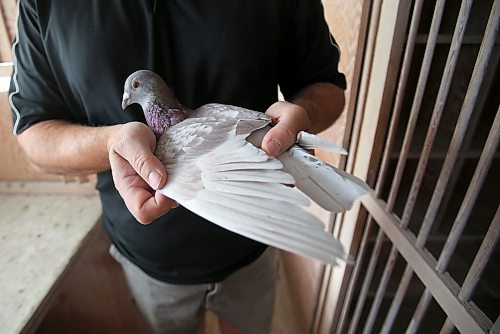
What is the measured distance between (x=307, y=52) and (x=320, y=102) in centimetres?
12

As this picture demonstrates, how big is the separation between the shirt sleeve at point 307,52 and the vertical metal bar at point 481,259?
1.40 ft

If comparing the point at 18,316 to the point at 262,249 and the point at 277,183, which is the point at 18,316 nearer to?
the point at 262,249

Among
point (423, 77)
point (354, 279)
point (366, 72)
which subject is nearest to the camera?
point (423, 77)

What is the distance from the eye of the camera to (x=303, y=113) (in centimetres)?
58

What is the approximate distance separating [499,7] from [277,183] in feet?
1.23

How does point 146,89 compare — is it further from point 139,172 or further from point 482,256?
point 482,256

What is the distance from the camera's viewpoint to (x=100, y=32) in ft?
2.13

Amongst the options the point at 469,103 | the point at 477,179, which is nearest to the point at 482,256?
the point at 477,179

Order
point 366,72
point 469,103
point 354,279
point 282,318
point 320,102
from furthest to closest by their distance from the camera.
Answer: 1. point 282,318
2. point 354,279
3. point 366,72
4. point 320,102
5. point 469,103

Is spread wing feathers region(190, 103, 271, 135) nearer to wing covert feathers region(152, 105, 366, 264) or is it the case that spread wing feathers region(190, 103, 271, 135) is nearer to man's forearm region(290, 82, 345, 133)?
wing covert feathers region(152, 105, 366, 264)

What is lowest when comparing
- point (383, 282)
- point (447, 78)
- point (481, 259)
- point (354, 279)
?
point (354, 279)

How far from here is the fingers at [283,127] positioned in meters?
0.51

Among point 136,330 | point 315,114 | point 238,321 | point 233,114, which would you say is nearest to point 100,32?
point 233,114

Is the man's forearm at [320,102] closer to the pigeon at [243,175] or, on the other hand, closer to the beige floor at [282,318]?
the pigeon at [243,175]
